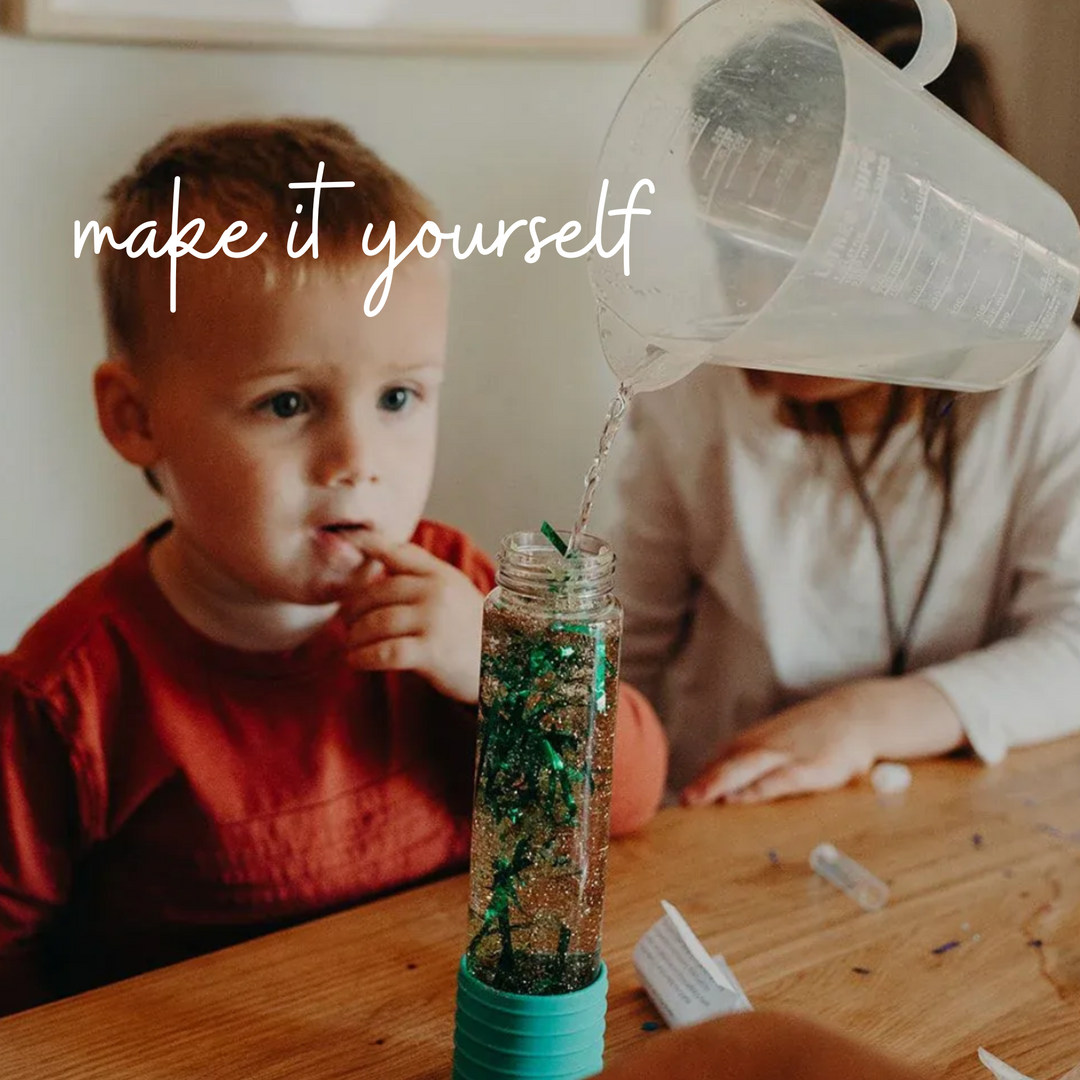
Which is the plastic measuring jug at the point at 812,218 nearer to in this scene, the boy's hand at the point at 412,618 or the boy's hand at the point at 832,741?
the boy's hand at the point at 412,618

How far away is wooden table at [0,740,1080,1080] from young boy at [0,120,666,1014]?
0.10 metres

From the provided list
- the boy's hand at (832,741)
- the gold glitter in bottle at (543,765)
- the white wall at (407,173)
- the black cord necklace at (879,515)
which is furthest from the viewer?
the black cord necklace at (879,515)

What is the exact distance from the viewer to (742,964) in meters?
0.79

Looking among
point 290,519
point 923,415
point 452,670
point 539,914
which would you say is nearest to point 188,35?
point 290,519

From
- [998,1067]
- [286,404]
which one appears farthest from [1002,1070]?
[286,404]

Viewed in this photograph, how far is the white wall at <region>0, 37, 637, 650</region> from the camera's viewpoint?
827mm

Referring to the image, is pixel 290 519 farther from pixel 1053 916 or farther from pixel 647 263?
pixel 1053 916

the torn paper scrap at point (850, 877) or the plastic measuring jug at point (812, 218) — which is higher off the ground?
the plastic measuring jug at point (812, 218)

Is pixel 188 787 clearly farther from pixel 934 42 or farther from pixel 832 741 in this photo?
pixel 934 42

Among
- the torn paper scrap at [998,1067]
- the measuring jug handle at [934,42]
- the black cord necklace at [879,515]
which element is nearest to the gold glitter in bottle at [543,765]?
the torn paper scrap at [998,1067]

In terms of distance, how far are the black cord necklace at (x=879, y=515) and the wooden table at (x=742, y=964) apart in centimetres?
30

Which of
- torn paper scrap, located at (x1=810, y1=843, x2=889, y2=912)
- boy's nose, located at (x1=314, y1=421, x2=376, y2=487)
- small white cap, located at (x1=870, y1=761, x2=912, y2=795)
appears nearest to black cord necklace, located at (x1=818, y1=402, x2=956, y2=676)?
small white cap, located at (x1=870, y1=761, x2=912, y2=795)

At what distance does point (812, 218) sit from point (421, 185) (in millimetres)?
361

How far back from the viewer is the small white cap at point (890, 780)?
104 centimetres
